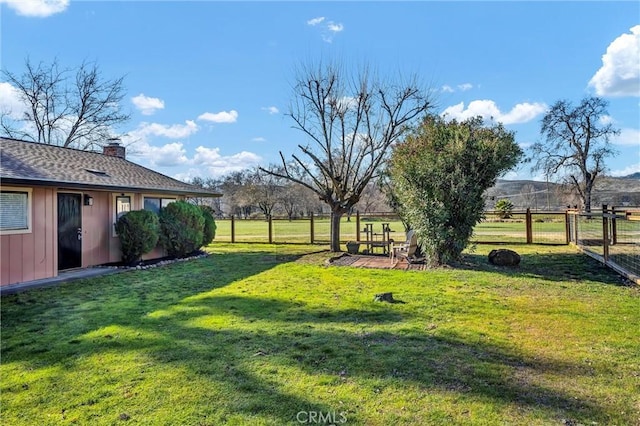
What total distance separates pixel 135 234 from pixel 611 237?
1318 centimetres

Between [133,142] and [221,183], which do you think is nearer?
[133,142]

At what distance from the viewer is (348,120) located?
13367 mm

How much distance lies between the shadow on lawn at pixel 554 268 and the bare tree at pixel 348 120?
4380 millimetres

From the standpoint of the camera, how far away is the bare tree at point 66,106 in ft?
70.7

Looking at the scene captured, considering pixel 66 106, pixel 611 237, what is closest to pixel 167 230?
pixel 611 237

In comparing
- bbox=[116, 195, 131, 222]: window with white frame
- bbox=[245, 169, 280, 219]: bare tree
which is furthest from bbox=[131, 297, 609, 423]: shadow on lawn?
bbox=[245, 169, 280, 219]: bare tree

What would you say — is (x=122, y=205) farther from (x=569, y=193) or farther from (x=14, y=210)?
(x=569, y=193)

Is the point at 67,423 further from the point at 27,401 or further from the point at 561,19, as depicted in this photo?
the point at 561,19

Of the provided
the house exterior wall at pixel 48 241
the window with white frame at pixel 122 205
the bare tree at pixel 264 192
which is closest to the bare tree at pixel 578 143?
the bare tree at pixel 264 192

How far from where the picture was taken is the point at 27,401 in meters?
2.89

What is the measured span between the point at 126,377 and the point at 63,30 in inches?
565

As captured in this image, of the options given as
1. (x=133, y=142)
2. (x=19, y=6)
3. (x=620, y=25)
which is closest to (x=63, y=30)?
(x=19, y=6)

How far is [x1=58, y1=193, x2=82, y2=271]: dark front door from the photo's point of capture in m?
8.73

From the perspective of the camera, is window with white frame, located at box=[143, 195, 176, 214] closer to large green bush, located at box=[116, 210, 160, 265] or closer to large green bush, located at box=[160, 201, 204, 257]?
large green bush, located at box=[160, 201, 204, 257]
